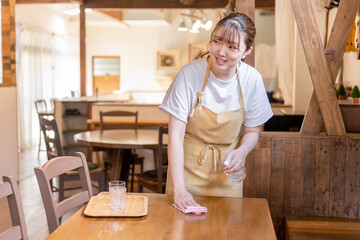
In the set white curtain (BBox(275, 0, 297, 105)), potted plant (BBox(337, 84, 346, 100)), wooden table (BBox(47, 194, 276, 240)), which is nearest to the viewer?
wooden table (BBox(47, 194, 276, 240))

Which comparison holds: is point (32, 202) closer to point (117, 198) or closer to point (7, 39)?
point (7, 39)

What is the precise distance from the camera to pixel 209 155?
2.25 meters

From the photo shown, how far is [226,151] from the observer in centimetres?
228

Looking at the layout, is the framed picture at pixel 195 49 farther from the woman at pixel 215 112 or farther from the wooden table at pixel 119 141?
the woman at pixel 215 112

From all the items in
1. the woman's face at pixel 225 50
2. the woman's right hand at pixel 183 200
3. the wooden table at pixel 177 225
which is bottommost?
the wooden table at pixel 177 225

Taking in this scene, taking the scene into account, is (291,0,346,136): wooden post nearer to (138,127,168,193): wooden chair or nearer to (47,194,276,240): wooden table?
(47,194,276,240): wooden table

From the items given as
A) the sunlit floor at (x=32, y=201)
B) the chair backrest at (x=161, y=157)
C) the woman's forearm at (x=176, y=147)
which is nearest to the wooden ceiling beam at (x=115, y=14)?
the sunlit floor at (x=32, y=201)

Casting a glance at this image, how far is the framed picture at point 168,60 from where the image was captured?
12867 mm

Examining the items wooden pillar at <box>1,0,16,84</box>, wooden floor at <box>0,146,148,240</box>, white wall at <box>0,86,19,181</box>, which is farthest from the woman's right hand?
wooden pillar at <box>1,0,16,84</box>

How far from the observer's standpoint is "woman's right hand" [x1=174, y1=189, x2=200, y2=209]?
1895 millimetres

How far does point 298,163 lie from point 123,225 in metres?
1.59

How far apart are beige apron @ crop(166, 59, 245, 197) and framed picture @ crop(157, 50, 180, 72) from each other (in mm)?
10605

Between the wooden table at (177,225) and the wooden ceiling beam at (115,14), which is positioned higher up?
the wooden ceiling beam at (115,14)

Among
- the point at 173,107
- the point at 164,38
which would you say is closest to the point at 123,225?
the point at 173,107
